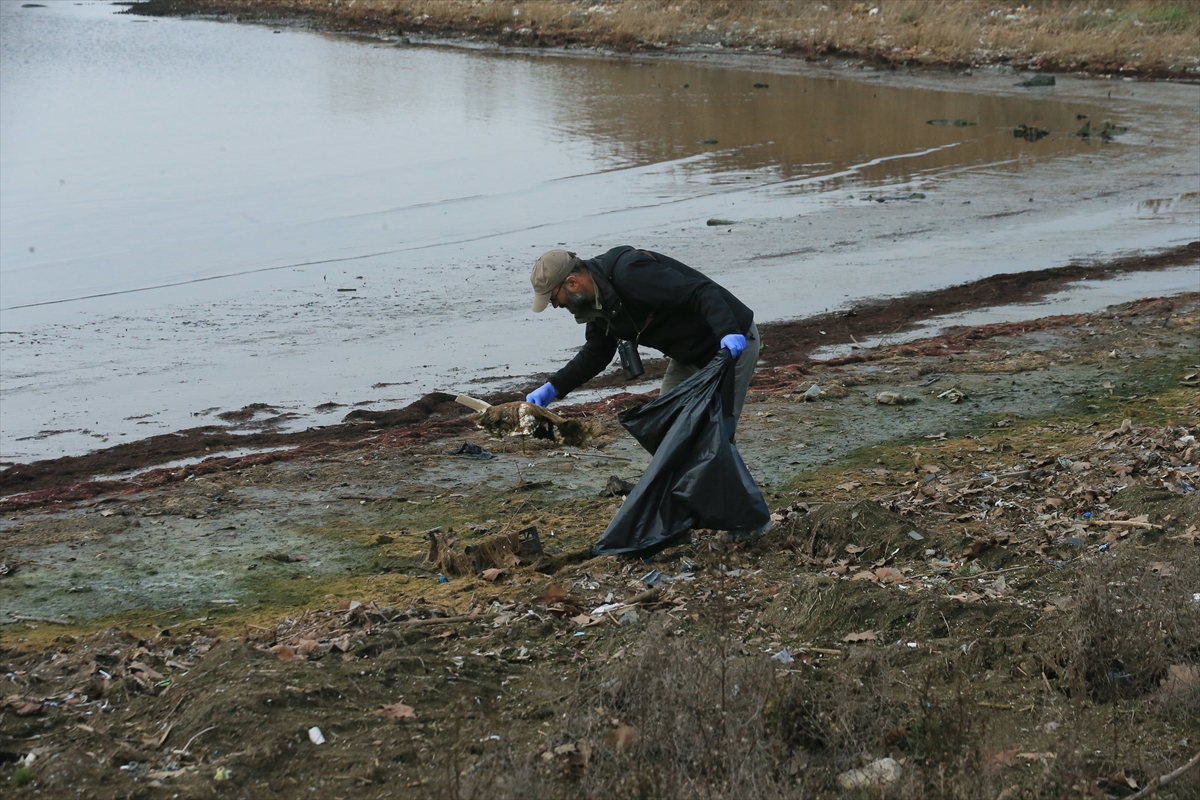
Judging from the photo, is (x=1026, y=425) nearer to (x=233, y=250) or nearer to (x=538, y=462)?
(x=538, y=462)

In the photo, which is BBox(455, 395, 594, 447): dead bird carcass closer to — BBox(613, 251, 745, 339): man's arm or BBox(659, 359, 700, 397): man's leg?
BBox(659, 359, 700, 397): man's leg

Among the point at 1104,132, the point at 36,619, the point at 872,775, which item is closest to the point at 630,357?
the point at 872,775

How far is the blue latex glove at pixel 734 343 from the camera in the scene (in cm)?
586

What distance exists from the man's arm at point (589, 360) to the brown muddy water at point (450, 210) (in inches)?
179

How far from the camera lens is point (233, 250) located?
16.2m

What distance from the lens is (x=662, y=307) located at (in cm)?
598

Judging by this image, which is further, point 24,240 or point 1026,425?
point 24,240

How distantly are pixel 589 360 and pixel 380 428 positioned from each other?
13.0 feet

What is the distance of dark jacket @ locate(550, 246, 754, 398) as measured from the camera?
591 cm

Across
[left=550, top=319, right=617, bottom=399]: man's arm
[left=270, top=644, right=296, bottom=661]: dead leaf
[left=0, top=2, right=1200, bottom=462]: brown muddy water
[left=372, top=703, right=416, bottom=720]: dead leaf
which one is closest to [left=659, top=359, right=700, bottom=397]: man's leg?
[left=550, top=319, right=617, bottom=399]: man's arm

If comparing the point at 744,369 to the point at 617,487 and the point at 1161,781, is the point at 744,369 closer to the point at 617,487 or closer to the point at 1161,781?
the point at 617,487

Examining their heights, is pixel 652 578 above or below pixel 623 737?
below

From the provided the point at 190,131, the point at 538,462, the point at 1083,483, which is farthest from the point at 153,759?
the point at 190,131

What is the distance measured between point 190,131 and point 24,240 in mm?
10537
